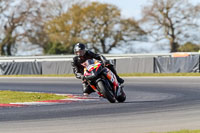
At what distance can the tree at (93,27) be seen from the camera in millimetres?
59000

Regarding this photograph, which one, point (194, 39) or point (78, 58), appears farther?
point (194, 39)

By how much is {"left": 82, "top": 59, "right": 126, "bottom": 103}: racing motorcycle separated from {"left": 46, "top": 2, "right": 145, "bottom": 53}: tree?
46.2m

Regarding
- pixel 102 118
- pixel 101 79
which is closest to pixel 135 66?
pixel 101 79

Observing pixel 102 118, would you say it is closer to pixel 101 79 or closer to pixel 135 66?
pixel 101 79

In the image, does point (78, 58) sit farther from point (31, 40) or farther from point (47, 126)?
point (31, 40)

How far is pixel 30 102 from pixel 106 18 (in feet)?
156

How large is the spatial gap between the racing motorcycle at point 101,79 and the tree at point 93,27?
4621cm

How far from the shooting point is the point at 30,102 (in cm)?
1314

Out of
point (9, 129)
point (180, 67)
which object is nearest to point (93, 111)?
point (9, 129)

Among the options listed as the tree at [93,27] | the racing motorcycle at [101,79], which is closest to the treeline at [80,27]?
the tree at [93,27]

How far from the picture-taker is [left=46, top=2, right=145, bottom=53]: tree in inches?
2323

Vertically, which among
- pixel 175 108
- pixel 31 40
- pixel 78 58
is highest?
pixel 78 58

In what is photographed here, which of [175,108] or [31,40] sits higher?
[175,108]

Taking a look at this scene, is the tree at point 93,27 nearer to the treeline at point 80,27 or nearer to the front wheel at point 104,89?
the treeline at point 80,27
